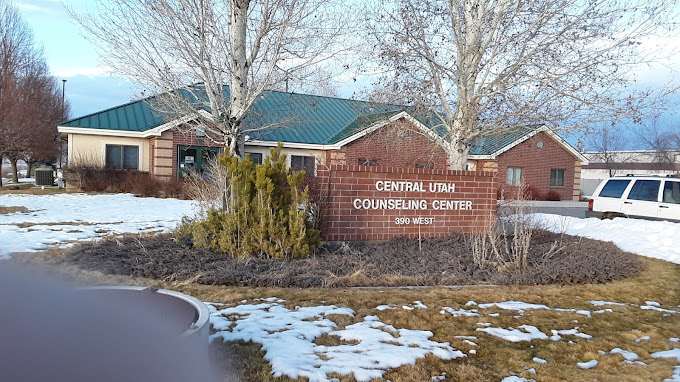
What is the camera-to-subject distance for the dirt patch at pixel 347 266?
690 cm

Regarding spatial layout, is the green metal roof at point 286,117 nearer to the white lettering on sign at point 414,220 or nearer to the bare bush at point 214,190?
the bare bush at point 214,190

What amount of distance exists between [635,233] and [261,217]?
9601 millimetres

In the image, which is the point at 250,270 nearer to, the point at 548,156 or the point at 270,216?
the point at 270,216

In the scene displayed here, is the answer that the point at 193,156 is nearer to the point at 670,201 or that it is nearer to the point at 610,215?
the point at 610,215

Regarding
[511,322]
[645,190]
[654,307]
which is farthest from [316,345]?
[645,190]

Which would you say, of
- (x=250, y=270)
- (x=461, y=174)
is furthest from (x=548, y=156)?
(x=250, y=270)

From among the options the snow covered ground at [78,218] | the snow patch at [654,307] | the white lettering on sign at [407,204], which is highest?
the white lettering on sign at [407,204]

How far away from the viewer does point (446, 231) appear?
10.2 meters

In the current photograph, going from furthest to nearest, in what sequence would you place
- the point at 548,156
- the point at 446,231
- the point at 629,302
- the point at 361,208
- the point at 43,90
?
the point at 43,90, the point at 548,156, the point at 446,231, the point at 361,208, the point at 629,302

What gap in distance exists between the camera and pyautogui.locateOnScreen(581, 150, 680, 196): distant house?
4431 cm

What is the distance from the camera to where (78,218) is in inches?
527

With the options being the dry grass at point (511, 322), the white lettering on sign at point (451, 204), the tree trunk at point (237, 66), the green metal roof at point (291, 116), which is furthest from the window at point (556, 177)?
the tree trunk at point (237, 66)

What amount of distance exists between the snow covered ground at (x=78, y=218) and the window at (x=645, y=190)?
11732 millimetres

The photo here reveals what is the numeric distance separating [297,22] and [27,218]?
8.02 m
